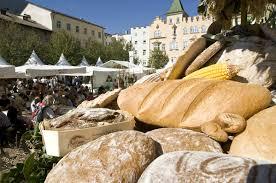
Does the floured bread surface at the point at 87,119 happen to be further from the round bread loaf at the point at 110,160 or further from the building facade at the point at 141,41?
the building facade at the point at 141,41

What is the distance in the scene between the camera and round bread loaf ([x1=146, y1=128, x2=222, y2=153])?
8.50 ft

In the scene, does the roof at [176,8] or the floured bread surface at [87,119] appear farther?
the roof at [176,8]

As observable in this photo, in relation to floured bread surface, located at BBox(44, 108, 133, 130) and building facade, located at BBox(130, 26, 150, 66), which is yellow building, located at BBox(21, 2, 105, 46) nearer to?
building facade, located at BBox(130, 26, 150, 66)

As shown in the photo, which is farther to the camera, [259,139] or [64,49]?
[64,49]

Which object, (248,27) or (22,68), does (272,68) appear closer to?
(248,27)

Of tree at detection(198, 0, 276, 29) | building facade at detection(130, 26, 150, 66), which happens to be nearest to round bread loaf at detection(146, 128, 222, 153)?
tree at detection(198, 0, 276, 29)

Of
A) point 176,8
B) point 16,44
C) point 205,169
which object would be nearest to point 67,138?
point 205,169

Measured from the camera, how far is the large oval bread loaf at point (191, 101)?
304cm

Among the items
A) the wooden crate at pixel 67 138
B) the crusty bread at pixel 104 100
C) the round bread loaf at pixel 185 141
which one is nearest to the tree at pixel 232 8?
the crusty bread at pixel 104 100

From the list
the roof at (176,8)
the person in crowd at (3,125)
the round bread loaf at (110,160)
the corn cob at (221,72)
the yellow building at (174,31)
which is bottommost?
the person in crowd at (3,125)

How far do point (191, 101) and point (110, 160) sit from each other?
1182 millimetres

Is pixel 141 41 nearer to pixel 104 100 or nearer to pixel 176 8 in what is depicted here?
pixel 176 8

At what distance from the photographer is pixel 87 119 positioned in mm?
3135

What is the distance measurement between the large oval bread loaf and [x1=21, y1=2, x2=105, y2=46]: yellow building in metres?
45.6
